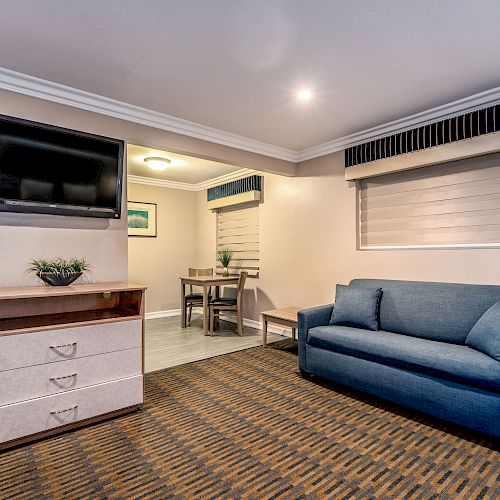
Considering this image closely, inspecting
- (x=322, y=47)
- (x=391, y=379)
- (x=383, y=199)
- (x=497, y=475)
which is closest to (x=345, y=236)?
(x=383, y=199)

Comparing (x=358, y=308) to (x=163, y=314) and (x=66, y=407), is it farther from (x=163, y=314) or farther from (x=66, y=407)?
(x=163, y=314)

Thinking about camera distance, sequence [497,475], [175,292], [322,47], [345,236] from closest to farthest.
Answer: [497,475], [322,47], [345,236], [175,292]

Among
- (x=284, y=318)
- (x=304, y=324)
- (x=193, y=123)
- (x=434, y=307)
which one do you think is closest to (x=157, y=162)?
(x=193, y=123)

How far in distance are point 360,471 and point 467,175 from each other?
2.65m

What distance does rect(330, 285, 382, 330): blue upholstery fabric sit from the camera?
10.1 feet

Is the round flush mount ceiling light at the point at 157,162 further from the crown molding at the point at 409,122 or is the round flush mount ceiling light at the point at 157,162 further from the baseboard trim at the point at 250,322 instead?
the baseboard trim at the point at 250,322

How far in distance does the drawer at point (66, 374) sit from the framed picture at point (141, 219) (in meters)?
3.65

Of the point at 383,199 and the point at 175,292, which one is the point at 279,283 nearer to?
the point at 383,199

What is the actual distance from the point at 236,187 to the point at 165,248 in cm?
180

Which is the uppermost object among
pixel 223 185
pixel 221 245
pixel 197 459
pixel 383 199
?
pixel 223 185

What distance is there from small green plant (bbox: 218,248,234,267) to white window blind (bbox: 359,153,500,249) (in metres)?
2.42

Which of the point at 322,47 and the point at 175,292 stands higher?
the point at 322,47

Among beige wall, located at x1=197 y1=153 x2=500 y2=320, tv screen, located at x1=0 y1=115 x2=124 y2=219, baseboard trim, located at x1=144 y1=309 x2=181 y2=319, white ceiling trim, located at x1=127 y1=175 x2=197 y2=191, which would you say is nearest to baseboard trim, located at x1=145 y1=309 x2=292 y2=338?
baseboard trim, located at x1=144 y1=309 x2=181 y2=319

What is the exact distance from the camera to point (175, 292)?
21.1 ft
